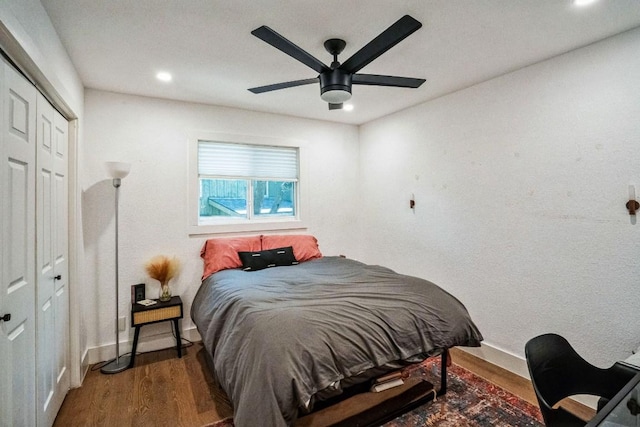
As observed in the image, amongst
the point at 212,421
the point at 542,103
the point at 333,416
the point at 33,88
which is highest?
the point at 542,103

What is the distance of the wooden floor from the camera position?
217cm

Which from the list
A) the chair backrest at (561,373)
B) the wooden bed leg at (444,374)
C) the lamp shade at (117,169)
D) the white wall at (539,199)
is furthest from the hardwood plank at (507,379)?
the lamp shade at (117,169)

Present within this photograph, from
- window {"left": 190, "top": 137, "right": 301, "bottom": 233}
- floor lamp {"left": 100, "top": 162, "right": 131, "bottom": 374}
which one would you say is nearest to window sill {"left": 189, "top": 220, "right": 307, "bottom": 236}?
window {"left": 190, "top": 137, "right": 301, "bottom": 233}

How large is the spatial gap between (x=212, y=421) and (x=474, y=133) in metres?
3.26

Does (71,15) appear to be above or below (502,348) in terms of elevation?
above

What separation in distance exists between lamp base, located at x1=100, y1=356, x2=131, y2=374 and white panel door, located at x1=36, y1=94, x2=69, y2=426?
1.17ft

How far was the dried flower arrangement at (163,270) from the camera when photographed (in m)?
3.12

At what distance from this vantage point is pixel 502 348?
284 centimetres

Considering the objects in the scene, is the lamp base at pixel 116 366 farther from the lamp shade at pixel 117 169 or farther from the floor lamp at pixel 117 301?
the lamp shade at pixel 117 169

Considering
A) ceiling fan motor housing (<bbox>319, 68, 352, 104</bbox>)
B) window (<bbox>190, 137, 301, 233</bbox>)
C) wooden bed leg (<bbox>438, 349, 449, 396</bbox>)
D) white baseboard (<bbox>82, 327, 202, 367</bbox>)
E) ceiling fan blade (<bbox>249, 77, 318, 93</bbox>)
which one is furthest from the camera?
window (<bbox>190, 137, 301, 233</bbox>)

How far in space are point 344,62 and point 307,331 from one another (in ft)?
5.40

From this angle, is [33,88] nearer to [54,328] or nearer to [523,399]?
[54,328]

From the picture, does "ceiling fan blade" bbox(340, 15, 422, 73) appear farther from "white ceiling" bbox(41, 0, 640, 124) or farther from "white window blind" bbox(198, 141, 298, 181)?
"white window blind" bbox(198, 141, 298, 181)

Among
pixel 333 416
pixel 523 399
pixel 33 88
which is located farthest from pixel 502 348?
pixel 33 88
